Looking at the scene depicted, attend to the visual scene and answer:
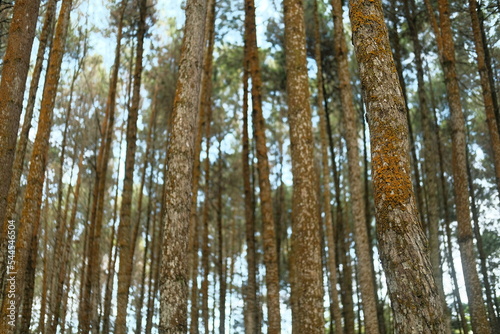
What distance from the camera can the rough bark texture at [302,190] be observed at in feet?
13.9

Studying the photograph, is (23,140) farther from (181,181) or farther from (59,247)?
(59,247)

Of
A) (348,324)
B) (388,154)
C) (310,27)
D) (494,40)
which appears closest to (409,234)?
(388,154)

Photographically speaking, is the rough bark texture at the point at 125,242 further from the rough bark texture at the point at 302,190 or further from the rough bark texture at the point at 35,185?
the rough bark texture at the point at 302,190

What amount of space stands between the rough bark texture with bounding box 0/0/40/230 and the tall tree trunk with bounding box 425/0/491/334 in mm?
5538

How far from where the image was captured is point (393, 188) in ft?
8.45

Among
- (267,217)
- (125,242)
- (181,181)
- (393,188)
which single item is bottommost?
(393,188)

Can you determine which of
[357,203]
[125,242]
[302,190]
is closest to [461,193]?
[357,203]

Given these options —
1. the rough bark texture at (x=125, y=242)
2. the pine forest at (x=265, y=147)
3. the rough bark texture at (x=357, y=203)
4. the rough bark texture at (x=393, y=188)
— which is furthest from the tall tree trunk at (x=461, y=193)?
the rough bark texture at (x=125, y=242)

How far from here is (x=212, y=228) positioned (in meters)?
19.5

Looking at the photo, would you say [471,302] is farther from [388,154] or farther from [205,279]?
[205,279]

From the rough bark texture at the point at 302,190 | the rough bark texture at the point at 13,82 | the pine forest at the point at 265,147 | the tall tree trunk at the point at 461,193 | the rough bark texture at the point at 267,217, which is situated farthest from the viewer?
the rough bark texture at the point at 267,217

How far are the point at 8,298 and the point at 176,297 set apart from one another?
7.95 feet

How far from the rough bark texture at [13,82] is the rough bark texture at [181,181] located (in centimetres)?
137

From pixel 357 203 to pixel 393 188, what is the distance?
14.5ft
